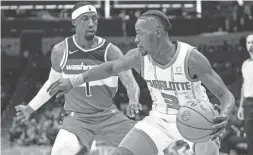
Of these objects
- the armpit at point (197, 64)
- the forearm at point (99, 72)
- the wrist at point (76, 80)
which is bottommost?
the wrist at point (76, 80)

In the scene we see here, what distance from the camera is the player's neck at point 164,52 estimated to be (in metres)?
4.62

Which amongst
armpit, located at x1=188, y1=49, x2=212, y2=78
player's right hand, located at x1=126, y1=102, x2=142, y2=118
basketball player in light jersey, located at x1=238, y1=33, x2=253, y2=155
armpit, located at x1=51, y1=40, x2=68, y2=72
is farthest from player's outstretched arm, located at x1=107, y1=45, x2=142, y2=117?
basketball player in light jersey, located at x1=238, y1=33, x2=253, y2=155

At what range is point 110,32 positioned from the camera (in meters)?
17.5

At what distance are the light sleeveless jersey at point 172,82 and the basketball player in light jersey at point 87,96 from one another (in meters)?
0.59

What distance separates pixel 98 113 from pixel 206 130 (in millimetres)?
1724

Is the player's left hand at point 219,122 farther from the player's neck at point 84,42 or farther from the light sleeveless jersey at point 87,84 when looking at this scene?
the player's neck at point 84,42

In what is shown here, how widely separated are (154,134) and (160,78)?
0.50 metres

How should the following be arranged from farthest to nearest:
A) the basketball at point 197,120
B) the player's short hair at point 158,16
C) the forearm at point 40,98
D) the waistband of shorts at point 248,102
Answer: the waistband of shorts at point 248,102 < the forearm at point 40,98 < the player's short hair at point 158,16 < the basketball at point 197,120

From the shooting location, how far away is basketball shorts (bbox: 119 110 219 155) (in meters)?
4.54

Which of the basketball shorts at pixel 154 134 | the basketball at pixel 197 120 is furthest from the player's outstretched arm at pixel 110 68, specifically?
the basketball at pixel 197 120

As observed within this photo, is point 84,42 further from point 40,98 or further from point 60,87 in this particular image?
point 60,87

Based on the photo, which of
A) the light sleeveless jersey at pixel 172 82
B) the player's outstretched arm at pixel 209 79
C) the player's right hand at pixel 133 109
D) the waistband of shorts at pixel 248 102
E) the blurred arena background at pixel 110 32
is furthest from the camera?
the blurred arena background at pixel 110 32

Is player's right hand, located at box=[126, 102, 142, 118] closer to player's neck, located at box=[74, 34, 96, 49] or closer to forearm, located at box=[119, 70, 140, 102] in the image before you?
forearm, located at box=[119, 70, 140, 102]

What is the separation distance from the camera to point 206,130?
4.03 m
